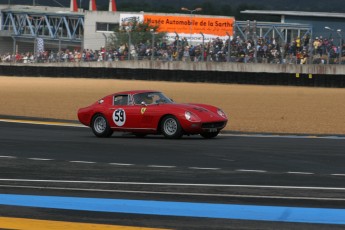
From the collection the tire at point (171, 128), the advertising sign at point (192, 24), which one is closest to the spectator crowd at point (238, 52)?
the tire at point (171, 128)

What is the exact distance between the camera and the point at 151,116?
17.5 meters

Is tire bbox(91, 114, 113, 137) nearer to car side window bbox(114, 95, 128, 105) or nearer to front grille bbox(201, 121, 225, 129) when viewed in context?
car side window bbox(114, 95, 128, 105)

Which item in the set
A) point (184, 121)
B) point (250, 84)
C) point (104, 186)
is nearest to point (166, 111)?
point (184, 121)

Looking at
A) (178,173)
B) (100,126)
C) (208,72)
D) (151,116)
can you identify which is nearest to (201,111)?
(151,116)

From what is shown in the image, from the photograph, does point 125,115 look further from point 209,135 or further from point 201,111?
point 209,135

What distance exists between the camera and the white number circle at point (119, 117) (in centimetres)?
1795

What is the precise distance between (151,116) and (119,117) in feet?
2.81

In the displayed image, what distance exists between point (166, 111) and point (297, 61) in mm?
22662

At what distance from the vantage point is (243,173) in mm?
11594

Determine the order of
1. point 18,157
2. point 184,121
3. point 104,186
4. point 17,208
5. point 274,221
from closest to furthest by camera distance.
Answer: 1. point 274,221
2. point 17,208
3. point 104,186
4. point 18,157
5. point 184,121

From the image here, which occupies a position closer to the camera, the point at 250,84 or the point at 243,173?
the point at 243,173

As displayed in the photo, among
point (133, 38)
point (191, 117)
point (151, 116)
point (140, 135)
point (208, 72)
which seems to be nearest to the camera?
Result: point (191, 117)

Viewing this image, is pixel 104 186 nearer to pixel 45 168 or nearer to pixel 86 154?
pixel 45 168

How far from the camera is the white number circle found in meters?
18.0
